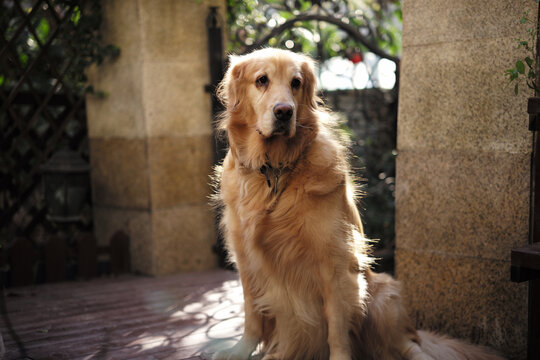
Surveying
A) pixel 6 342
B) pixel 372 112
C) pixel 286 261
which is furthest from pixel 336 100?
pixel 6 342

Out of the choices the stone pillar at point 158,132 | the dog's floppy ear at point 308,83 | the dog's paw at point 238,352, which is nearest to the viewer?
the dog's floppy ear at point 308,83

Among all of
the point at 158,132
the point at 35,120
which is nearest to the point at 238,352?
the point at 158,132

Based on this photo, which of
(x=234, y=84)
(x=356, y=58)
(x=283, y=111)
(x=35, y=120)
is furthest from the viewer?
(x=356, y=58)

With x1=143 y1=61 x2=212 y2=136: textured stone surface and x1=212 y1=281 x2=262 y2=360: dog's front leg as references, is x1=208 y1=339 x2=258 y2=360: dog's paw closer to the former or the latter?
x1=212 y1=281 x2=262 y2=360: dog's front leg

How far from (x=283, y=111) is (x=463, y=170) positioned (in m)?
1.07

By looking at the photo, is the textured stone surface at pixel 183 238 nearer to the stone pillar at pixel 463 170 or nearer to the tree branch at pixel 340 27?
the tree branch at pixel 340 27

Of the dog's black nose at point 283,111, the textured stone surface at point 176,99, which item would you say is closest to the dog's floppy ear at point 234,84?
the dog's black nose at point 283,111

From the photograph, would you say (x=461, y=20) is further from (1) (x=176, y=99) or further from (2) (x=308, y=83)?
(1) (x=176, y=99)

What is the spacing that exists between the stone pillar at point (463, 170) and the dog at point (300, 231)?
0.92 ft

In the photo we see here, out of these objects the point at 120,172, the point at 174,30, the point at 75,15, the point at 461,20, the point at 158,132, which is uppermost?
the point at 75,15

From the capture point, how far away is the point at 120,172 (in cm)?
450

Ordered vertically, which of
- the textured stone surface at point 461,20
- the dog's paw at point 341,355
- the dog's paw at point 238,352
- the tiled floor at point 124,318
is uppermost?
the textured stone surface at point 461,20

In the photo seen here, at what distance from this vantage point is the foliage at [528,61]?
2328 millimetres

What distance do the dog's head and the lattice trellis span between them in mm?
2434
